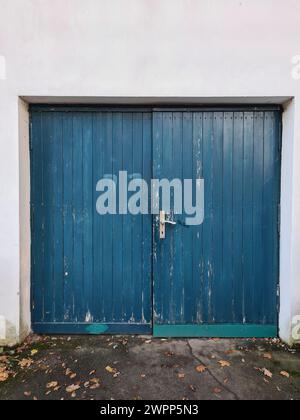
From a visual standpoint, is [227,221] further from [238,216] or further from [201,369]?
[201,369]

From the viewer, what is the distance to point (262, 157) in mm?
3023

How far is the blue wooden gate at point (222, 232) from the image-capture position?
9.91 ft

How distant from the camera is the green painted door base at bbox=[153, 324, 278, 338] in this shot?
10.0ft

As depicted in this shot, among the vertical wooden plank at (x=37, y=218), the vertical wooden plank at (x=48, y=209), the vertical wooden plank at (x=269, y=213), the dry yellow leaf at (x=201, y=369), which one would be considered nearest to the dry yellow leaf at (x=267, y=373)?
the dry yellow leaf at (x=201, y=369)

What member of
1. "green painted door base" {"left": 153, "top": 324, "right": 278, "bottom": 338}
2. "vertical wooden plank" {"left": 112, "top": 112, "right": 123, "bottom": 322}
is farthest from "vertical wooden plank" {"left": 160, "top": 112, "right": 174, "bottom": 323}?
"vertical wooden plank" {"left": 112, "top": 112, "right": 123, "bottom": 322}

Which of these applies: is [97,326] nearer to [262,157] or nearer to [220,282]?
[220,282]

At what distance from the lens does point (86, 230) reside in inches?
122

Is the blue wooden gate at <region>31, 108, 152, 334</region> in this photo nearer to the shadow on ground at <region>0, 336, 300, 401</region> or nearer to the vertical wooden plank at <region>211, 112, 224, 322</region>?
the shadow on ground at <region>0, 336, 300, 401</region>

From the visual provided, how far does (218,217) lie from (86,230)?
1432 millimetres

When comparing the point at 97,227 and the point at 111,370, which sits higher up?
the point at 97,227

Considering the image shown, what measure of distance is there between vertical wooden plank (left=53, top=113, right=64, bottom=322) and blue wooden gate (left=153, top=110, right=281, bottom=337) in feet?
3.36
